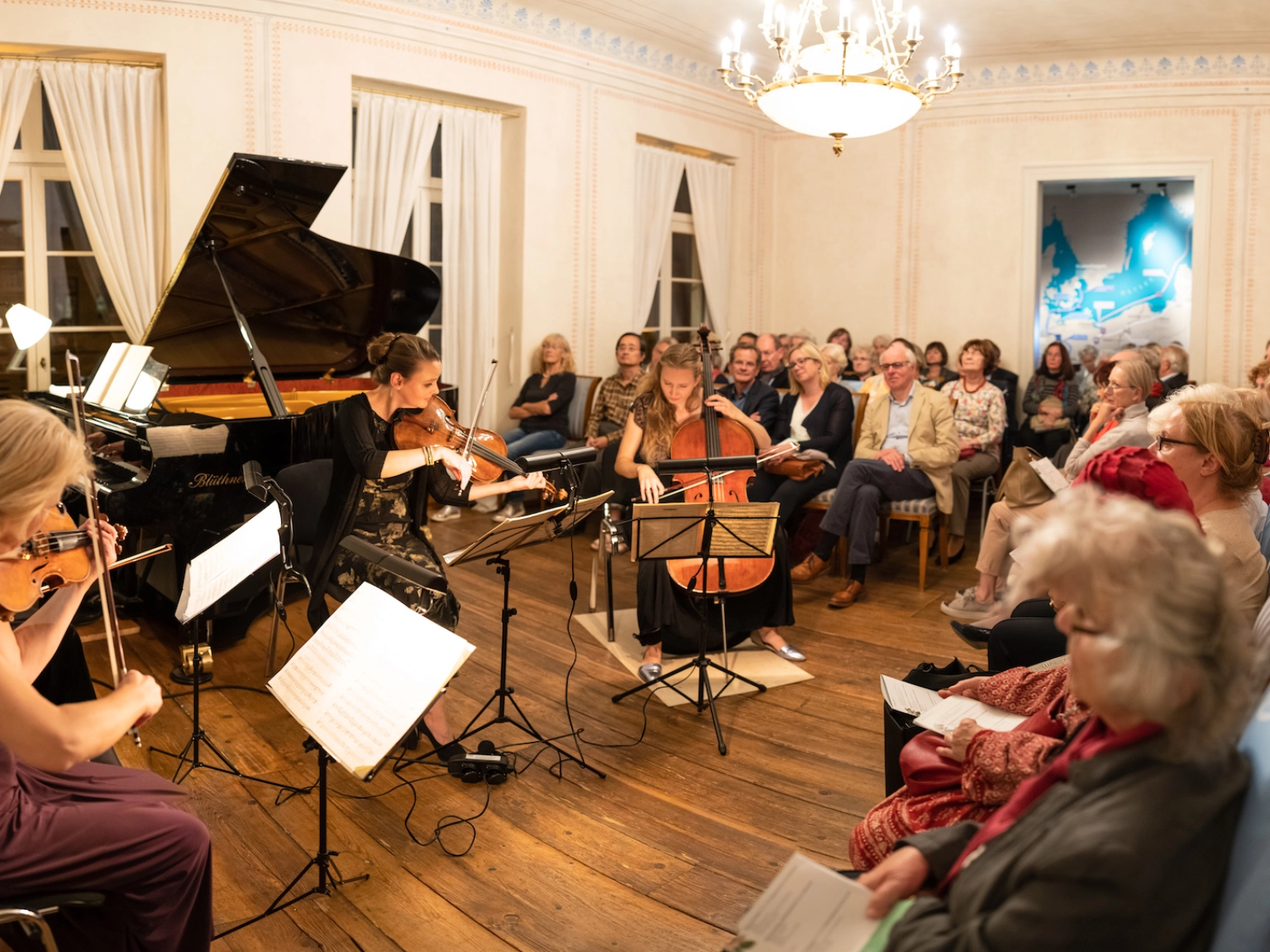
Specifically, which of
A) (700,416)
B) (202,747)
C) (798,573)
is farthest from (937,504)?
(202,747)

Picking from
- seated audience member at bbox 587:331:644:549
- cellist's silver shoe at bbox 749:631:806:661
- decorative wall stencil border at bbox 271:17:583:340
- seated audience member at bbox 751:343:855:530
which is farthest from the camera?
seated audience member at bbox 587:331:644:549

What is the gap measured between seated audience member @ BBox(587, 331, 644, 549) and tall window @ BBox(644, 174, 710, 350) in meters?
1.32

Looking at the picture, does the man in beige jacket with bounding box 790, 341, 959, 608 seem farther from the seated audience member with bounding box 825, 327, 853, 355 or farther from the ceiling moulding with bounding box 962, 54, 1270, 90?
the ceiling moulding with bounding box 962, 54, 1270, 90

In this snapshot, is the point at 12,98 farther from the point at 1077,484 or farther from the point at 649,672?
the point at 1077,484

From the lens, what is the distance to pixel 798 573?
17.0 ft

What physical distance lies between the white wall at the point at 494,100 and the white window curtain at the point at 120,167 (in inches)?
5.0

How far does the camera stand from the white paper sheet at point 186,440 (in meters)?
3.64

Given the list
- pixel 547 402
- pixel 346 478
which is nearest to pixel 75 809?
pixel 346 478

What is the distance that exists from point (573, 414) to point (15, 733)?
220 inches

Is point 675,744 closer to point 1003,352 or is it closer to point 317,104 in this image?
point 317,104

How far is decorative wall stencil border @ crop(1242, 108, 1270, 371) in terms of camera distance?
24.9ft

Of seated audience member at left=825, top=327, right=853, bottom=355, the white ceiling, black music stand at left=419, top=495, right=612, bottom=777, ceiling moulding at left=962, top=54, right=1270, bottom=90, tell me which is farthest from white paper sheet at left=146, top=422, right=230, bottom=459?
ceiling moulding at left=962, top=54, right=1270, bottom=90

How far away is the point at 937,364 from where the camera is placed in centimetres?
823

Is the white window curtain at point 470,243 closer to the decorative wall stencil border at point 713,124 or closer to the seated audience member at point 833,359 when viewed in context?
the decorative wall stencil border at point 713,124
